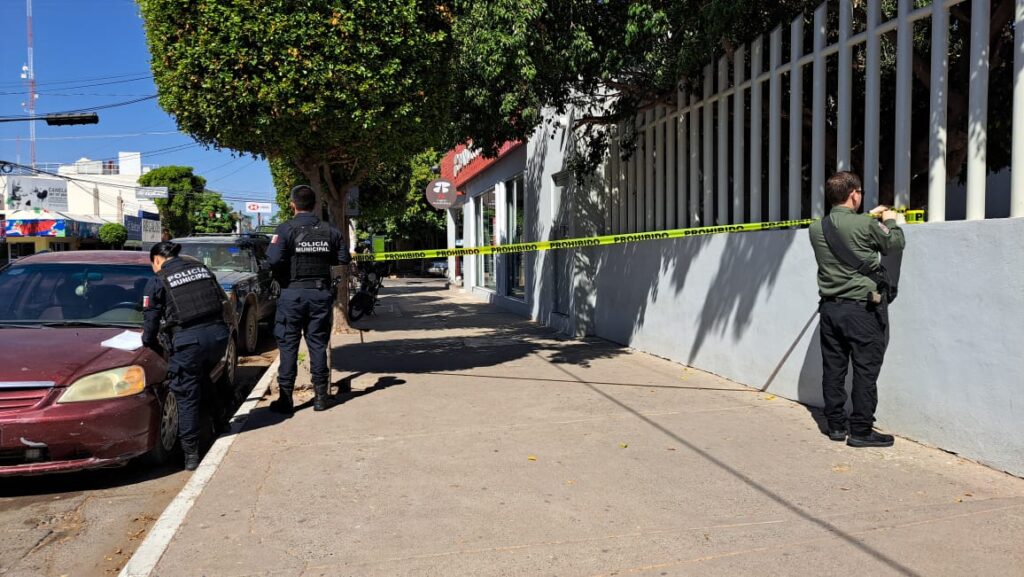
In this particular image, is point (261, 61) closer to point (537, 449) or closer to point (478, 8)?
point (478, 8)

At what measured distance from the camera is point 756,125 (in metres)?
6.84

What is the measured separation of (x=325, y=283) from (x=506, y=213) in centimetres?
1188

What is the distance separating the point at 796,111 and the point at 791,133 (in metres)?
0.24

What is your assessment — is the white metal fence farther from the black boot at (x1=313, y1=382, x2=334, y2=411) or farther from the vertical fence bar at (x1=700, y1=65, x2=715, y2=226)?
the black boot at (x1=313, y1=382, x2=334, y2=411)

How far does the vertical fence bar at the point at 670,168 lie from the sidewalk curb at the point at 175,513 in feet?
17.1

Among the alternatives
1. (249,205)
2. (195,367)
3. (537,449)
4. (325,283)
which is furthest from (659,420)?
(249,205)

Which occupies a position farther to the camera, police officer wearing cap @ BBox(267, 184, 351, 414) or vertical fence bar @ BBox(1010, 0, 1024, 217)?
police officer wearing cap @ BBox(267, 184, 351, 414)

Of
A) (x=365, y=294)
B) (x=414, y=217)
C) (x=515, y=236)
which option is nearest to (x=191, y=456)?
(x=365, y=294)

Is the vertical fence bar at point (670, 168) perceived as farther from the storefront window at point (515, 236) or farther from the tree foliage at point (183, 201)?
the tree foliage at point (183, 201)

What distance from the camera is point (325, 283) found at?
20.4ft

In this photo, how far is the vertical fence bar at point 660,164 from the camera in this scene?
8.77 m

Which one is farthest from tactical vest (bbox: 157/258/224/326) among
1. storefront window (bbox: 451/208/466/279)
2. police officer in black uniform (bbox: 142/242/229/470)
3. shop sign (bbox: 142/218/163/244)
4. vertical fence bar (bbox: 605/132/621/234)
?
storefront window (bbox: 451/208/466/279)

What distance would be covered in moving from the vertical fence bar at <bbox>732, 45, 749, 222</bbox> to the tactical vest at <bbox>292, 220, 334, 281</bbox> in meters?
3.99

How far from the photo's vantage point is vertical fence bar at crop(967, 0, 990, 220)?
456 cm
